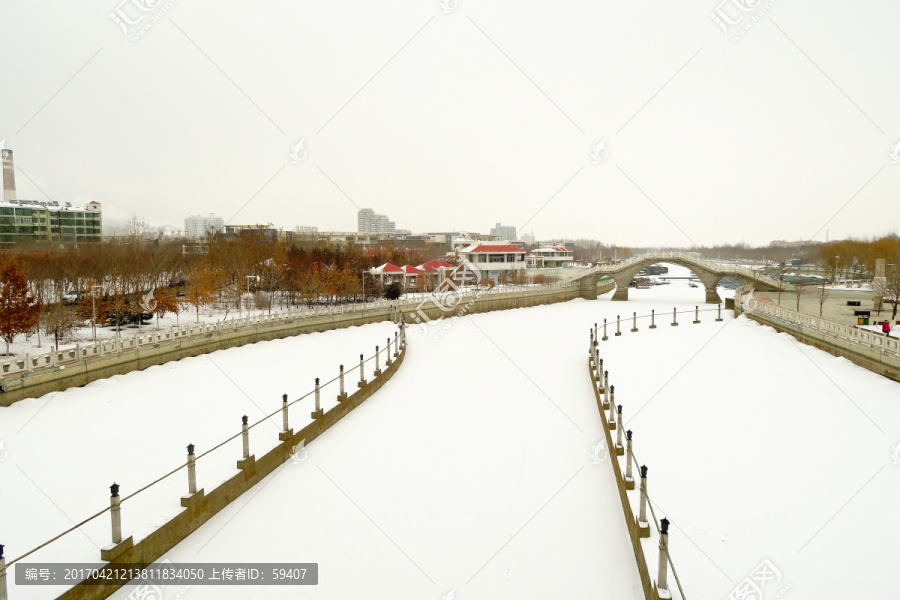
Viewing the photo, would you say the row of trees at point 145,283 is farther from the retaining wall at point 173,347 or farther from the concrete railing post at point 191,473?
the concrete railing post at point 191,473

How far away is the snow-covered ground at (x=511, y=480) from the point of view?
6938 millimetres

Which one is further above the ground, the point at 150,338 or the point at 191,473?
the point at 150,338

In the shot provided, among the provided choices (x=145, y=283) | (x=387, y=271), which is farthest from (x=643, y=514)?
(x=145, y=283)

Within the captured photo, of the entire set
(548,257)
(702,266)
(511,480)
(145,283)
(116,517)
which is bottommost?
(511,480)

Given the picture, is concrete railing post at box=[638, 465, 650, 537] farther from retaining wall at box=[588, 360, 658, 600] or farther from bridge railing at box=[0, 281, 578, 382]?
bridge railing at box=[0, 281, 578, 382]

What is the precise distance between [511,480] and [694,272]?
4523cm

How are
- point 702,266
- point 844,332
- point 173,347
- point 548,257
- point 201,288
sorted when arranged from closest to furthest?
point 844,332 < point 173,347 < point 201,288 < point 702,266 < point 548,257

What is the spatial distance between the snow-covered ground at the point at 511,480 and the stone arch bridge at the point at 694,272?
2944 centimetres

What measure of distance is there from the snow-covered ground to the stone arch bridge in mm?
29442

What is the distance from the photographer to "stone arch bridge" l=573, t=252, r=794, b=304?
4453cm

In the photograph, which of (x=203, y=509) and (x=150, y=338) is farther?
(x=150, y=338)

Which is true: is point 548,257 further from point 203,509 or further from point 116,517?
point 116,517

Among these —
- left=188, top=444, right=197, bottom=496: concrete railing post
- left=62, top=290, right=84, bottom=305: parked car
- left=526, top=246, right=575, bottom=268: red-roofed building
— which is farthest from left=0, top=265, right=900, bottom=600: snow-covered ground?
left=526, top=246, right=575, bottom=268: red-roofed building

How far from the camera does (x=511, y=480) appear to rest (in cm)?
1018
